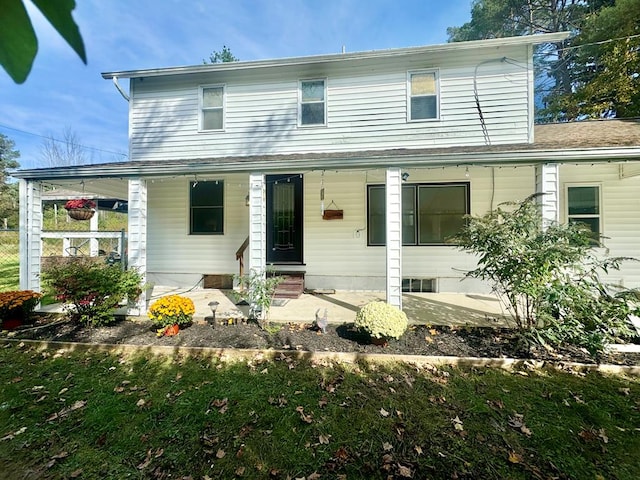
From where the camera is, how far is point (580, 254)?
13.1 ft

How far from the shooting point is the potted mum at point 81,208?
9.23 meters

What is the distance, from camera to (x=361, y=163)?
545cm

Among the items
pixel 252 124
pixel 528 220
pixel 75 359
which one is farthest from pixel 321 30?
pixel 75 359

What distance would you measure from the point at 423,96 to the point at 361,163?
323 centimetres

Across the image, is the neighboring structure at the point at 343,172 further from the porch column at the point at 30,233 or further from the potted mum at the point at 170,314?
the potted mum at the point at 170,314

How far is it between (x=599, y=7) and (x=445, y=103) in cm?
1353

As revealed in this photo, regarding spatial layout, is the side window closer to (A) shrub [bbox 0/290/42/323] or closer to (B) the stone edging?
(A) shrub [bbox 0/290/42/323]

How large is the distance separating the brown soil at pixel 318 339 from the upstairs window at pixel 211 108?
5154 mm

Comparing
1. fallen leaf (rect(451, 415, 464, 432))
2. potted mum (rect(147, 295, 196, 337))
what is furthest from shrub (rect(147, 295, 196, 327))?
fallen leaf (rect(451, 415, 464, 432))

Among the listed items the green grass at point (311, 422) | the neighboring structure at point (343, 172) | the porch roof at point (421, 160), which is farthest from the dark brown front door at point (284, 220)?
the green grass at point (311, 422)

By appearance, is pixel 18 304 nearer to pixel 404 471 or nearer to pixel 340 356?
pixel 340 356

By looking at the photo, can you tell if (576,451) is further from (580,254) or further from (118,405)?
(118,405)

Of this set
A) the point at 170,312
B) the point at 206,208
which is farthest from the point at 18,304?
the point at 206,208

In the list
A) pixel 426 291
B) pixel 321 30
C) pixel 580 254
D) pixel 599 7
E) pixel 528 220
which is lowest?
pixel 426 291
